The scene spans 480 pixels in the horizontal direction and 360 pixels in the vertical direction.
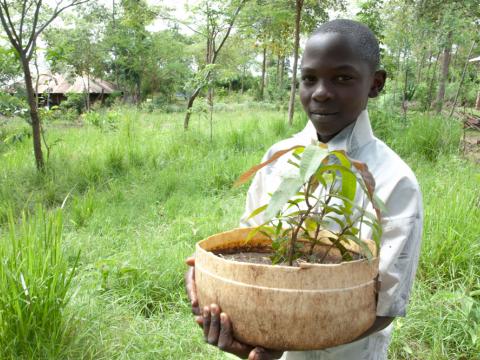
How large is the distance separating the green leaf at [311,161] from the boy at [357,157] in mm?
218

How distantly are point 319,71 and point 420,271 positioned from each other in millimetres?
1793

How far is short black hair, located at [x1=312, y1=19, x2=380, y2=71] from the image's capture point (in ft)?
2.94

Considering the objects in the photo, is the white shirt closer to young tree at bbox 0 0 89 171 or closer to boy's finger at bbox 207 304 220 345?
boy's finger at bbox 207 304 220 345

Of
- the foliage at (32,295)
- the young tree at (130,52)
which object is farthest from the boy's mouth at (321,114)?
the young tree at (130,52)

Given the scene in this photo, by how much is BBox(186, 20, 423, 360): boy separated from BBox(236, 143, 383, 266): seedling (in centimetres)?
7

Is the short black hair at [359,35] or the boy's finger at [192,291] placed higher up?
the short black hair at [359,35]

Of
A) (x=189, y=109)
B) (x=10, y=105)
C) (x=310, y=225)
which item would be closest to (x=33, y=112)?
(x=10, y=105)

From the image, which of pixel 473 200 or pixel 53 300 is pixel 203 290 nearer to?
pixel 53 300

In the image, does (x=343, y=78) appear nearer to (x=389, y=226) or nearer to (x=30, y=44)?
(x=389, y=226)

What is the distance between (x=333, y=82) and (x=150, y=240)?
87.7 inches

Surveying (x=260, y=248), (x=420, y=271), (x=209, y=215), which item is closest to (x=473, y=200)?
(x=420, y=271)

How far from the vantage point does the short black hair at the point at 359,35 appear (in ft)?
2.94

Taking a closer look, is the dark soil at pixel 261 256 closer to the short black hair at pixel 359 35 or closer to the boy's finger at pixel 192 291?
the boy's finger at pixel 192 291

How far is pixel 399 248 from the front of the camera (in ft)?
2.59
